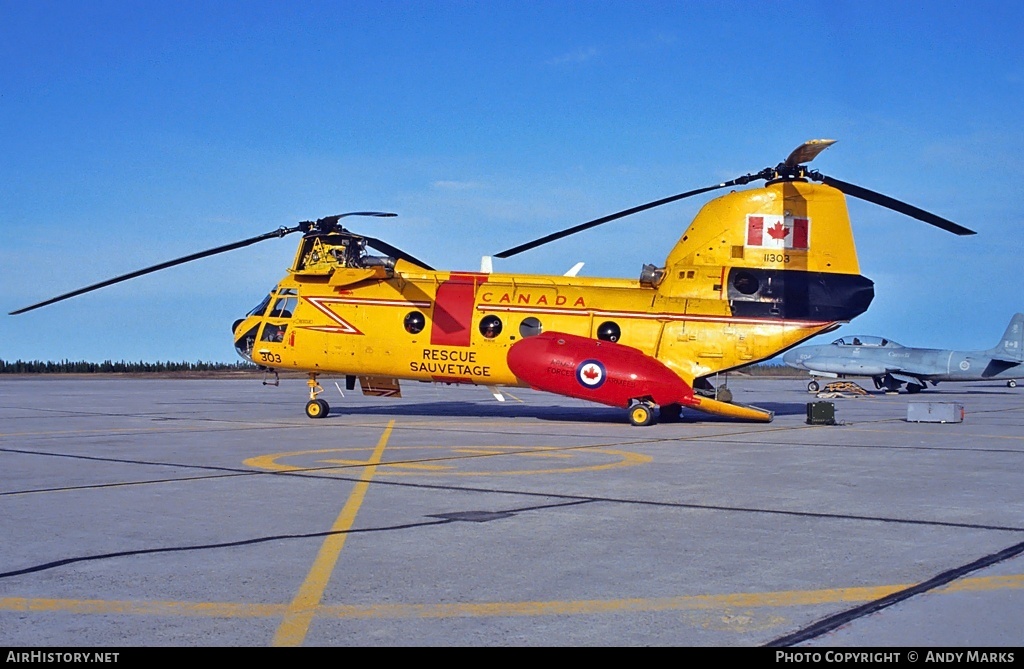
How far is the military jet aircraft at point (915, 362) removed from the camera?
51.1 m

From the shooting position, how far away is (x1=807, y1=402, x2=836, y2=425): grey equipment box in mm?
21859

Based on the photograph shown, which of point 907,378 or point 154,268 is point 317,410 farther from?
point 907,378

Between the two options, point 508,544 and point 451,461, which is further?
point 451,461

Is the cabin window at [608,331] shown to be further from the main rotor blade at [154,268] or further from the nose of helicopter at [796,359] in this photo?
the nose of helicopter at [796,359]

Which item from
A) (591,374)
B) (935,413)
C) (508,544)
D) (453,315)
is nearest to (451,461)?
(508,544)

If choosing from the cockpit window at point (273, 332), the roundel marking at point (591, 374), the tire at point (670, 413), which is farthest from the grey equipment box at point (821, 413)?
the cockpit window at point (273, 332)

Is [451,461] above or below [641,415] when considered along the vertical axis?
below

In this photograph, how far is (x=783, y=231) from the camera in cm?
2211

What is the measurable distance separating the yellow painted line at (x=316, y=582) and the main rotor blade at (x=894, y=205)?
13.0m

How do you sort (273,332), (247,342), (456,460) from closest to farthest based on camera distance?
(456,460) → (273,332) → (247,342)

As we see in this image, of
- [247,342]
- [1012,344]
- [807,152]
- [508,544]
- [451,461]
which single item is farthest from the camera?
[1012,344]

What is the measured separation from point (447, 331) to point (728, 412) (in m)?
6.88

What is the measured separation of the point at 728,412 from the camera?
2172 cm

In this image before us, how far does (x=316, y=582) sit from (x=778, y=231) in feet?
58.1
